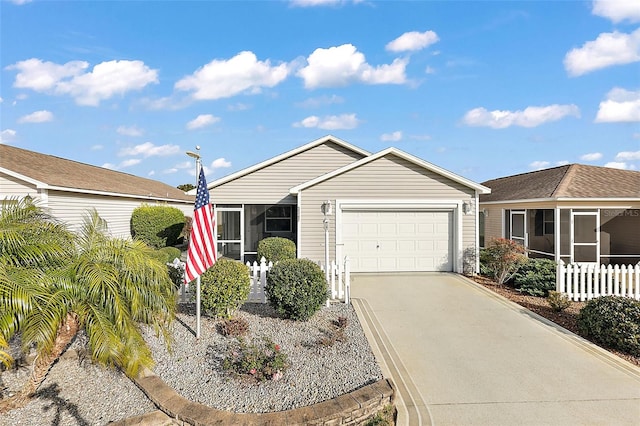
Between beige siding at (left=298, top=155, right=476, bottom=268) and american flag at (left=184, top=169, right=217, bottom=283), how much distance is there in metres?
6.21

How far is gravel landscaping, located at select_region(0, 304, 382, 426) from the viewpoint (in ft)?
12.2

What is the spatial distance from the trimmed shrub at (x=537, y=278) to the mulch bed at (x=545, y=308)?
201 mm

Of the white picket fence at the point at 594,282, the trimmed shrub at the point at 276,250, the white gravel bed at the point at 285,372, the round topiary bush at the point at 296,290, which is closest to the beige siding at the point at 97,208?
the trimmed shrub at the point at 276,250

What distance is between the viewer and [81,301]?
3.97 metres

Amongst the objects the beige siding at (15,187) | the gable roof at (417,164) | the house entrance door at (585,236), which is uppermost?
the gable roof at (417,164)

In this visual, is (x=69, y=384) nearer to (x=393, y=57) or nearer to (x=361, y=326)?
(x=361, y=326)

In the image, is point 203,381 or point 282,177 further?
point 282,177

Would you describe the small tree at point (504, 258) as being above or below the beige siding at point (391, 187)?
below

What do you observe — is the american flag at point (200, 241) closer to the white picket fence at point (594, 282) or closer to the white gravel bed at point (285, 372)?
the white gravel bed at point (285, 372)

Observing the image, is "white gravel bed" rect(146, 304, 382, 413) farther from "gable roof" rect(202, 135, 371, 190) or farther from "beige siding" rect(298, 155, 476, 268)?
"gable roof" rect(202, 135, 371, 190)

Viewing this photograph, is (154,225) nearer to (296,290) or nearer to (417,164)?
(296,290)

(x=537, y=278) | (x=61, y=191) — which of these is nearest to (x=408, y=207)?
(x=537, y=278)

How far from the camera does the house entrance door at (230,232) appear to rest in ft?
44.4

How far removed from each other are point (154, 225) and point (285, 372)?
47.2ft
